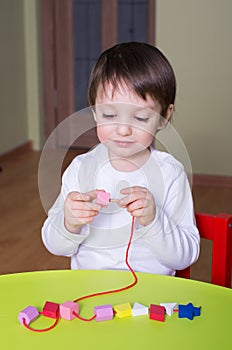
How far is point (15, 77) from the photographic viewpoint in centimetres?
398

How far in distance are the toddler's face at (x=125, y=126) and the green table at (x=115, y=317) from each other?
0.21 meters

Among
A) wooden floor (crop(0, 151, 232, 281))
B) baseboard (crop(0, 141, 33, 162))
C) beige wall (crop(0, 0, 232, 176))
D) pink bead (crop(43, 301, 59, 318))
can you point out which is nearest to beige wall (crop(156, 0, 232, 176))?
beige wall (crop(0, 0, 232, 176))

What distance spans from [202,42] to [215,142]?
53 cm

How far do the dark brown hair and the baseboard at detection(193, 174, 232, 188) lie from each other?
7.93 ft

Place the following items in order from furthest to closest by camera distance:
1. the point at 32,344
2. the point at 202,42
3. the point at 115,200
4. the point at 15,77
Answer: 1. the point at 15,77
2. the point at 202,42
3. the point at 115,200
4. the point at 32,344

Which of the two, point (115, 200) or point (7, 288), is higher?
point (115, 200)

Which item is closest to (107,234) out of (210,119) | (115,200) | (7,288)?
(115,200)

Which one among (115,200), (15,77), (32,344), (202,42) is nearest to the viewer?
(32,344)

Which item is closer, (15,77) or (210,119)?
(210,119)

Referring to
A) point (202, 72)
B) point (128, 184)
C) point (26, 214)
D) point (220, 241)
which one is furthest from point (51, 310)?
point (202, 72)

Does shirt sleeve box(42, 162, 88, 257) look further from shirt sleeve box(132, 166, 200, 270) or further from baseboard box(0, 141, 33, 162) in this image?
baseboard box(0, 141, 33, 162)

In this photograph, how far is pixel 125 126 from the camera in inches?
33.8

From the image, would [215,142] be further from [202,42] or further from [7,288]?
[7,288]

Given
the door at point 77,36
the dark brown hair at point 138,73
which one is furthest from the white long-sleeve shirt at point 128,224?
the door at point 77,36
